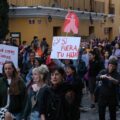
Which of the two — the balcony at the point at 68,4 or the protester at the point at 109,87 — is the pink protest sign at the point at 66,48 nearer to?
the protester at the point at 109,87

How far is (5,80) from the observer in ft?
26.4

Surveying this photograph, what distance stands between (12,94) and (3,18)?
22.7 meters

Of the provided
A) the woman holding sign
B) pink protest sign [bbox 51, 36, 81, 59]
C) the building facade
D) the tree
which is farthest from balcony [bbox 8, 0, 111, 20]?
the woman holding sign

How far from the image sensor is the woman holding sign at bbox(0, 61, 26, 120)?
7836 mm

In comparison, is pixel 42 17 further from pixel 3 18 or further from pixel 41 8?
pixel 3 18

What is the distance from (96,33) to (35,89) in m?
33.4

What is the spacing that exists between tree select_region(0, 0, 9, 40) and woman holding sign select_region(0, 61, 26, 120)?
850 inches

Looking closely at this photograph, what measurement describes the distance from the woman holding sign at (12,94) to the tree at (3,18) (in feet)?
70.9

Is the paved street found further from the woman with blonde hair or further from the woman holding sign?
the woman holding sign

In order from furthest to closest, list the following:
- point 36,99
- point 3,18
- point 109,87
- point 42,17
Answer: point 42,17
point 3,18
point 109,87
point 36,99

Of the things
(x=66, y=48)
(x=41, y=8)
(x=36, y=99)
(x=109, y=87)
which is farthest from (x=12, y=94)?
(x=41, y=8)

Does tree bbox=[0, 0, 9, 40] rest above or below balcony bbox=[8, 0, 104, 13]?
below

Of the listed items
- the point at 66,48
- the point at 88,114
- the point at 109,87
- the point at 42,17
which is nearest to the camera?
the point at 109,87

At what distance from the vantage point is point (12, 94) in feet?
25.6
